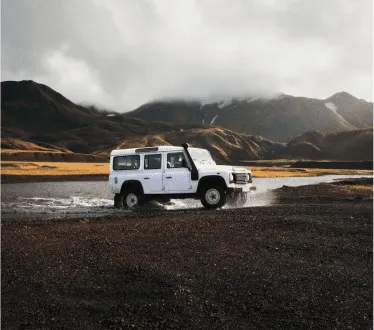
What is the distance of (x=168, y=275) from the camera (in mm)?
6562

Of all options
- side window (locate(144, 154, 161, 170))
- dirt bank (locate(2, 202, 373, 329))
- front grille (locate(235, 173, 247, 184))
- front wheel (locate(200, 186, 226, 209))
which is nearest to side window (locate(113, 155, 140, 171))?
side window (locate(144, 154, 161, 170))

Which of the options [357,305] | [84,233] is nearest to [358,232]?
[357,305]

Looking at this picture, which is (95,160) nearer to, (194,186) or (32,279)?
(194,186)

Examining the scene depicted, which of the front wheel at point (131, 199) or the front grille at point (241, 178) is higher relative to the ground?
the front grille at point (241, 178)

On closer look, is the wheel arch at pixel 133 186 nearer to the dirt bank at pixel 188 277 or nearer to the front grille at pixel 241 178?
the front grille at pixel 241 178

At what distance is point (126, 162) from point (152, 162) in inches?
60.2

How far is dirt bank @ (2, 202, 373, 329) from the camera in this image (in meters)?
5.05

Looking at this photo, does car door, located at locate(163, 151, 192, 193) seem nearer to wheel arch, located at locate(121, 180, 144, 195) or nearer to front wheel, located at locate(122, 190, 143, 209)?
wheel arch, located at locate(121, 180, 144, 195)

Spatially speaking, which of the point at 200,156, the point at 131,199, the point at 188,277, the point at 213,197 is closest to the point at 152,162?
the point at 131,199

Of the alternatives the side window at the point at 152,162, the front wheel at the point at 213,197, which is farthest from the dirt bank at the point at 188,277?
the side window at the point at 152,162

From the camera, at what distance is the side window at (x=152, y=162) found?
53.4 feet

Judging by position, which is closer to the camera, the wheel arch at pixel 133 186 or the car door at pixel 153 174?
the car door at pixel 153 174

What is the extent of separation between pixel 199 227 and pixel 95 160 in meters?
116

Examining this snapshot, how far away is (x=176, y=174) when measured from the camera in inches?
619
